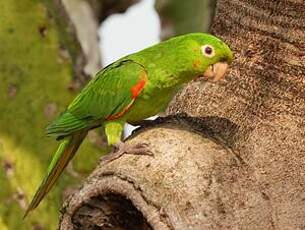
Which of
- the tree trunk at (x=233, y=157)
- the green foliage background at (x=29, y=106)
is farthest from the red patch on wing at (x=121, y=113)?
the green foliage background at (x=29, y=106)

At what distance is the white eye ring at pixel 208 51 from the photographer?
2.07m

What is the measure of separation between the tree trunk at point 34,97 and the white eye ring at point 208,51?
3.94ft

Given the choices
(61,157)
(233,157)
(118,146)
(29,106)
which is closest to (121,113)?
(118,146)

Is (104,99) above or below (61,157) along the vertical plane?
above

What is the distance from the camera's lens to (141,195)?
5.69ft

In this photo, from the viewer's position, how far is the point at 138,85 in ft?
7.20

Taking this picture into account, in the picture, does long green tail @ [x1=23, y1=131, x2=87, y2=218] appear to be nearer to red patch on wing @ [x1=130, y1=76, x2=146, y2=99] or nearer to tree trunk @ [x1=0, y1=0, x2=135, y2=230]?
red patch on wing @ [x1=130, y1=76, x2=146, y2=99]

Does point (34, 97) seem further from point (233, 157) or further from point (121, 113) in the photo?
point (233, 157)

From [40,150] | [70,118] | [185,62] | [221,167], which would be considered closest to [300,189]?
[221,167]

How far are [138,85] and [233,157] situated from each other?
0.42 metres

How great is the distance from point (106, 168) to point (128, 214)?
0.11 m

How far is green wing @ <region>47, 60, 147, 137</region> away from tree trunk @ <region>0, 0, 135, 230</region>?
785 mm

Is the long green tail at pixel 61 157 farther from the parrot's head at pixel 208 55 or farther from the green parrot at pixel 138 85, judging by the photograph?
the parrot's head at pixel 208 55

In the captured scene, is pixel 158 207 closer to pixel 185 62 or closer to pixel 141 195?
pixel 141 195
